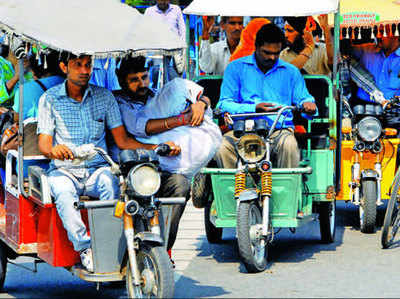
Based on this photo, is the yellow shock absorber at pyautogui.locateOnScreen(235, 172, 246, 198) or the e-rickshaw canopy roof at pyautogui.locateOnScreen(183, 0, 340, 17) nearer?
the yellow shock absorber at pyautogui.locateOnScreen(235, 172, 246, 198)

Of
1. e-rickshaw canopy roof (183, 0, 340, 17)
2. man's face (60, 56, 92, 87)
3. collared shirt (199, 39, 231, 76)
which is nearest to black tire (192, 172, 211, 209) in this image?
e-rickshaw canopy roof (183, 0, 340, 17)

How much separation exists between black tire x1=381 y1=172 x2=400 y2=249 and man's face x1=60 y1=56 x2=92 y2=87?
10.2 ft

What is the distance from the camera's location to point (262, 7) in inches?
340

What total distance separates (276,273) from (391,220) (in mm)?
1403

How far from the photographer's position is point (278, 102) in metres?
Result: 8.43

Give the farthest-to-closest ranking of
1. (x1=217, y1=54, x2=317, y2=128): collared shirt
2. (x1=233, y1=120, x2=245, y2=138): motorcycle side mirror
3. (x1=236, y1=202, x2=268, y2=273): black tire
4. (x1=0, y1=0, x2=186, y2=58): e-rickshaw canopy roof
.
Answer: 1. (x1=217, y1=54, x2=317, y2=128): collared shirt
2. (x1=233, y1=120, x2=245, y2=138): motorcycle side mirror
3. (x1=236, y1=202, x2=268, y2=273): black tire
4. (x1=0, y1=0, x2=186, y2=58): e-rickshaw canopy roof

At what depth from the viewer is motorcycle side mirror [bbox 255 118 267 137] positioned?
7840 mm

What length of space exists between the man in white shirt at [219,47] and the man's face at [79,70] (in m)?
3.27

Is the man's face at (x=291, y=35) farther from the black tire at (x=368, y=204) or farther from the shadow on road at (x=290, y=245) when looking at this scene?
the shadow on road at (x=290, y=245)

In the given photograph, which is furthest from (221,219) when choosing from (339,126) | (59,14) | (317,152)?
(59,14)

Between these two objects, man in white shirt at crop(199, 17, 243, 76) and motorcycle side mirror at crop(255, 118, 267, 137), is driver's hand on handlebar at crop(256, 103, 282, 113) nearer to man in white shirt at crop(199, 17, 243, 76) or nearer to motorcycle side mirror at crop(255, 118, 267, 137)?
motorcycle side mirror at crop(255, 118, 267, 137)

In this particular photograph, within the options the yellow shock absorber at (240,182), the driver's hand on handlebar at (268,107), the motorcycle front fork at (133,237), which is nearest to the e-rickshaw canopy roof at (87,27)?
the motorcycle front fork at (133,237)

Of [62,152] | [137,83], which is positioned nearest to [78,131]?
[62,152]

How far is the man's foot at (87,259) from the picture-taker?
6.09 m
